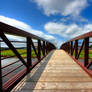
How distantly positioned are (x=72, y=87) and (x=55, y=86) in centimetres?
29

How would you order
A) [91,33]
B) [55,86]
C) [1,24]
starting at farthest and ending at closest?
Answer: [91,33] → [55,86] → [1,24]

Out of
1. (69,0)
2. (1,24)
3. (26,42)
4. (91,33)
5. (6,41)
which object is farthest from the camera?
(69,0)

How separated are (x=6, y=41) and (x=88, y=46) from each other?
1.94 m

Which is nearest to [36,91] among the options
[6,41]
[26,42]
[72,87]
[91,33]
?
[72,87]

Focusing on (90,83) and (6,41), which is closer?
(6,41)

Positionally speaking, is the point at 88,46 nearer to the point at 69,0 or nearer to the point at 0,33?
the point at 0,33

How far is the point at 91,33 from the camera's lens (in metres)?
1.59

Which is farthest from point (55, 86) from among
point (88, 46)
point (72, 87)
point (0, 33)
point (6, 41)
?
point (88, 46)

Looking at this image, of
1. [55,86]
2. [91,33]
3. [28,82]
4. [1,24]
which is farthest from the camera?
[91,33]

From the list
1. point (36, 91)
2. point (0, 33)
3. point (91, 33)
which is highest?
point (91, 33)

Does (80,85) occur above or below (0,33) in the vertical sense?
below

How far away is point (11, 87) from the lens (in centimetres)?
122

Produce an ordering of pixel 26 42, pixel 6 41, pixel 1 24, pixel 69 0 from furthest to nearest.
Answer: pixel 69 0
pixel 26 42
pixel 6 41
pixel 1 24

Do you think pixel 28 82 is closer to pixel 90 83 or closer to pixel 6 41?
pixel 6 41
